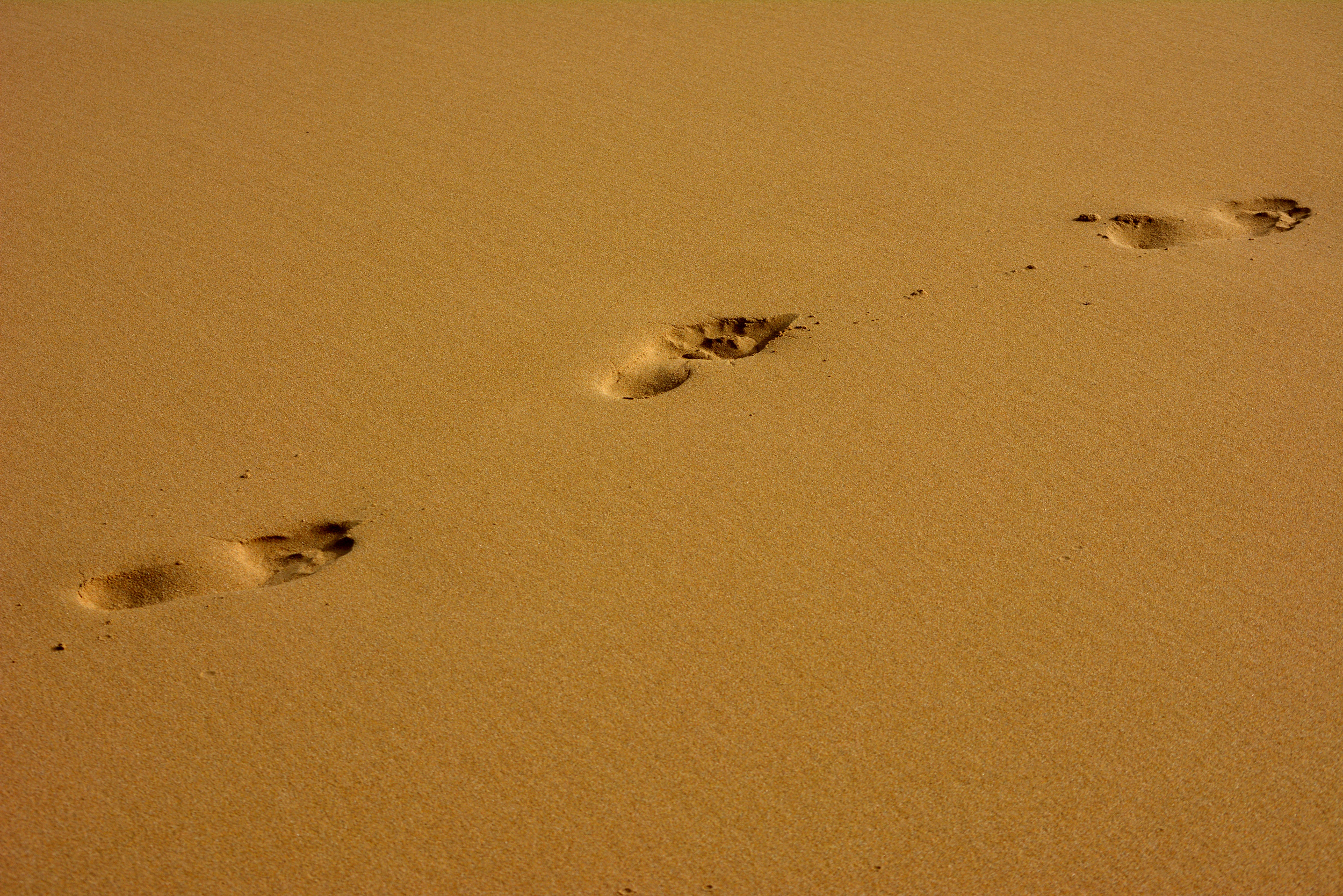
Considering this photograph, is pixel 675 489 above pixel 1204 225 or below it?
below

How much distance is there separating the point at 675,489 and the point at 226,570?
679mm

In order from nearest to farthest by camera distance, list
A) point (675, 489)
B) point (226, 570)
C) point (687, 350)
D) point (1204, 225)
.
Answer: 1. point (226, 570)
2. point (675, 489)
3. point (687, 350)
4. point (1204, 225)

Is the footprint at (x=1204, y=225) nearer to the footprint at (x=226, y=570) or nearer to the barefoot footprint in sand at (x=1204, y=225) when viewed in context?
the barefoot footprint in sand at (x=1204, y=225)

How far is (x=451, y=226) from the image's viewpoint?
250cm

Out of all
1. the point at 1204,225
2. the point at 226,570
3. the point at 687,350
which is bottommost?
the point at 226,570

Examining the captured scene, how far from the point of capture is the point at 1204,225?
8.00 ft

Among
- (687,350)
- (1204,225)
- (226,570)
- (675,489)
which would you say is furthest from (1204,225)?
(226,570)

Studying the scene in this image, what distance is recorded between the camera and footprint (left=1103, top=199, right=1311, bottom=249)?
2.41 meters

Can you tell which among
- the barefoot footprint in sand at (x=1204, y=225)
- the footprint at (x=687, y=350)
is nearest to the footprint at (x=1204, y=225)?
the barefoot footprint in sand at (x=1204, y=225)

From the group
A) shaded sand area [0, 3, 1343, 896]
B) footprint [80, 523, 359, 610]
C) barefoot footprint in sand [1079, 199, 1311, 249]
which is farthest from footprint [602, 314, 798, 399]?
barefoot footprint in sand [1079, 199, 1311, 249]

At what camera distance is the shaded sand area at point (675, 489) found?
1.32m

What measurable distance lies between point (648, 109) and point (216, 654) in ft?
6.57

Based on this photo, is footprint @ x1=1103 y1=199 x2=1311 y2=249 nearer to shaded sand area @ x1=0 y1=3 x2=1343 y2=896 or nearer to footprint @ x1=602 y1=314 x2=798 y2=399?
shaded sand area @ x1=0 y1=3 x2=1343 y2=896

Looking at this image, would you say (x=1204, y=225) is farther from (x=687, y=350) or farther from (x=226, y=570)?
(x=226, y=570)
